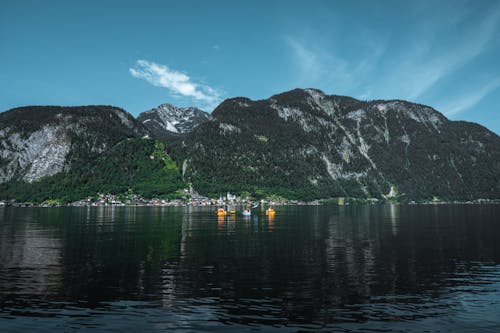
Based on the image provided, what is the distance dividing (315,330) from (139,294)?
18.5 metres

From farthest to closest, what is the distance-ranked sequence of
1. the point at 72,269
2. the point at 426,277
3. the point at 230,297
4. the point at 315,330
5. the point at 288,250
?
1. the point at 288,250
2. the point at 72,269
3. the point at 426,277
4. the point at 230,297
5. the point at 315,330

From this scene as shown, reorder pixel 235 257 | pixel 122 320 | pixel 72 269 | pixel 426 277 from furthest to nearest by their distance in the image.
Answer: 1. pixel 235 257
2. pixel 72 269
3. pixel 426 277
4. pixel 122 320

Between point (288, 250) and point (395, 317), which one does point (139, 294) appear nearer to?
point (395, 317)

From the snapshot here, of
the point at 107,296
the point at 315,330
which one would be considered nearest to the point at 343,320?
the point at 315,330

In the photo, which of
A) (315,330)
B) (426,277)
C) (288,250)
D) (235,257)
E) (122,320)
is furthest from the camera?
(288,250)

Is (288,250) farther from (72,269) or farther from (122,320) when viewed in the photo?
(122,320)

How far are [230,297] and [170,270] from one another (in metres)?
15.5

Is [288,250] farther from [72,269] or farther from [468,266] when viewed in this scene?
[72,269]

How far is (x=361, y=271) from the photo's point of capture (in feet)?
158

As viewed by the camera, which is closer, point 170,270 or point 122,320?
point 122,320

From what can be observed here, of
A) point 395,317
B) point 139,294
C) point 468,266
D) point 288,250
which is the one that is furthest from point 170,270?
point 468,266

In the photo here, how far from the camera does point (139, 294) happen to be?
3731cm

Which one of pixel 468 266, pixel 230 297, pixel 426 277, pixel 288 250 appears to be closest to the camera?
pixel 230 297

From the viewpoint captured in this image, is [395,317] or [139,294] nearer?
[395,317]
